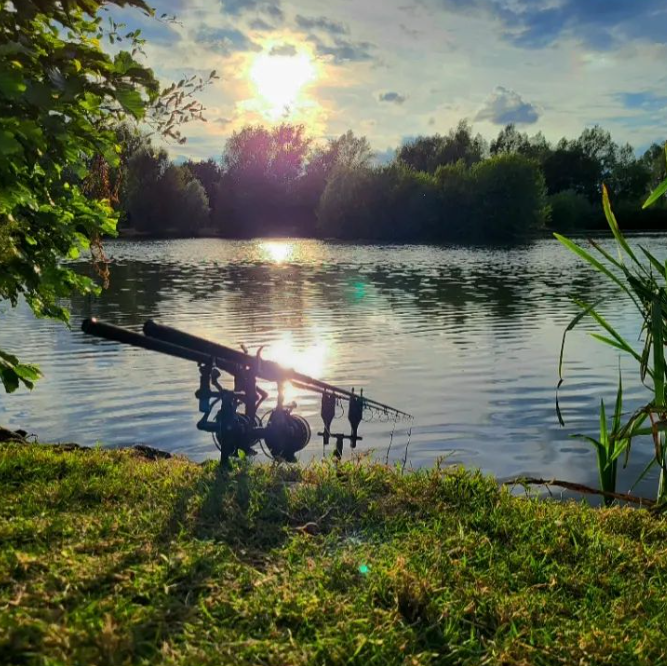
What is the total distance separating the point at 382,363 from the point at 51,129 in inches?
546

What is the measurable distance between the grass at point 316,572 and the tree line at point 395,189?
69.9 meters

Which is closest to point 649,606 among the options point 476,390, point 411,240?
point 476,390

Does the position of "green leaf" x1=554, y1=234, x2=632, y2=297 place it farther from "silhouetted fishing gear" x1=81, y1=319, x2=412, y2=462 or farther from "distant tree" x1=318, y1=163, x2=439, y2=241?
"distant tree" x1=318, y1=163, x2=439, y2=241

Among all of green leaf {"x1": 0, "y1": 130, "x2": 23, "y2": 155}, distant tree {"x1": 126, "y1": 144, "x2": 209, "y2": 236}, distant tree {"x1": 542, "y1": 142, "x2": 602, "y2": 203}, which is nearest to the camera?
green leaf {"x1": 0, "y1": 130, "x2": 23, "y2": 155}

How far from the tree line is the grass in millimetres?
69851

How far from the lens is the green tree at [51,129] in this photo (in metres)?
3.97

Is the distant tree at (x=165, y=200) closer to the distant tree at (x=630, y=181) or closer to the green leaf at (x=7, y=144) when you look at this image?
the distant tree at (x=630, y=181)

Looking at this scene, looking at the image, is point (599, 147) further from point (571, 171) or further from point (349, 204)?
point (349, 204)

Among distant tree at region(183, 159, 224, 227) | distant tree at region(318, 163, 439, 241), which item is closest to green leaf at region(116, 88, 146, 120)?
distant tree at region(318, 163, 439, 241)

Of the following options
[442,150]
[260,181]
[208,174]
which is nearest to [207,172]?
[208,174]

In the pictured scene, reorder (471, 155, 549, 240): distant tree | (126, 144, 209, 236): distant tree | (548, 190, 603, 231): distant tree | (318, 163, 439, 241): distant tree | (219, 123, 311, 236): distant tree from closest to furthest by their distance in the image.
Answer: (471, 155, 549, 240): distant tree → (318, 163, 439, 241): distant tree → (126, 144, 209, 236): distant tree → (548, 190, 603, 231): distant tree → (219, 123, 311, 236): distant tree

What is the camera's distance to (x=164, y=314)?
85.6ft

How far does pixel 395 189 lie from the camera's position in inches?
3499

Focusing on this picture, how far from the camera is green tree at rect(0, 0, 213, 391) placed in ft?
13.0
